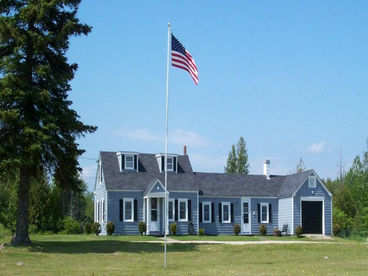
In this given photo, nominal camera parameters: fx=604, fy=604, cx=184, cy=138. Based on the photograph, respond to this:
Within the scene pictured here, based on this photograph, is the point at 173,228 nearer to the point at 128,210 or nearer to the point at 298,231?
the point at 128,210

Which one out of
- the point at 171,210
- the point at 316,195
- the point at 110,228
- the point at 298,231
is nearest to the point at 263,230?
the point at 298,231

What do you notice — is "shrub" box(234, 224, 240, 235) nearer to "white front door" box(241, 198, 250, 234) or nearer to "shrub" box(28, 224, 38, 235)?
"white front door" box(241, 198, 250, 234)

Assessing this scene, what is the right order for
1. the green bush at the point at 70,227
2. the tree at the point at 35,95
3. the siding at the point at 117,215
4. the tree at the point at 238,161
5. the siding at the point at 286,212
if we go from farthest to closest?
1. the tree at the point at 238,161
2. the green bush at the point at 70,227
3. the siding at the point at 286,212
4. the siding at the point at 117,215
5. the tree at the point at 35,95

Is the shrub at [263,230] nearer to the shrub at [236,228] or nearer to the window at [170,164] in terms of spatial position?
the shrub at [236,228]

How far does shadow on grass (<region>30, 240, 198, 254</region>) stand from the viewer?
92.9 feet

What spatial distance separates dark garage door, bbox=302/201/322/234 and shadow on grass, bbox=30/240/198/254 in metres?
18.3

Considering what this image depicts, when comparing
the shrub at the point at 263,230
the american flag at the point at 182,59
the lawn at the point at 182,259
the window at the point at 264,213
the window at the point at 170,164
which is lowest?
the shrub at the point at 263,230

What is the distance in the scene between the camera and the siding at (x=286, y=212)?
46906 millimetres

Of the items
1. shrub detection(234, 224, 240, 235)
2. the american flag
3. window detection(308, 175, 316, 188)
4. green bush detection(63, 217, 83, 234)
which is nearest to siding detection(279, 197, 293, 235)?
window detection(308, 175, 316, 188)

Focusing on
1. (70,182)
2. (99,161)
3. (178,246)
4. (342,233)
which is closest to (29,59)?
(70,182)

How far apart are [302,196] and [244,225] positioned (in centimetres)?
505

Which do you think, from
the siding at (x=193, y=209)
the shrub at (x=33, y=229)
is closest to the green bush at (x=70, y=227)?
the shrub at (x=33, y=229)

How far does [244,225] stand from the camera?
47438 millimetres

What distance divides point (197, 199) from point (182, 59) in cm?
2250
